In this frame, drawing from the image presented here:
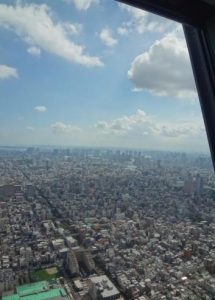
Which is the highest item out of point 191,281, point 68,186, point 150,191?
point 68,186

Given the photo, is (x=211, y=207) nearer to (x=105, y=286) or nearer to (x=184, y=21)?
(x=105, y=286)

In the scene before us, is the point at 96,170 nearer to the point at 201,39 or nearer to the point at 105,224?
the point at 105,224

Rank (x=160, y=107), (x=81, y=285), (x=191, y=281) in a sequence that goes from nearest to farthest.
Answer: (x=81, y=285) < (x=191, y=281) < (x=160, y=107)

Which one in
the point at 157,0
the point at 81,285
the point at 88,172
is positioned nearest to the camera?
the point at 157,0

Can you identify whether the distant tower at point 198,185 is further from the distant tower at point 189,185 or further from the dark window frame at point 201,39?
the dark window frame at point 201,39

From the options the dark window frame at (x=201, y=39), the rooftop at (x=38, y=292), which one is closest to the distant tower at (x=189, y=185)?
the dark window frame at (x=201, y=39)

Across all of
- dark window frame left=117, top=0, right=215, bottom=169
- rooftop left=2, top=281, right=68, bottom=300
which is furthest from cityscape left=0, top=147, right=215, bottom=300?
dark window frame left=117, top=0, right=215, bottom=169

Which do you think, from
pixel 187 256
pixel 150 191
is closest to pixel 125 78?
pixel 150 191
